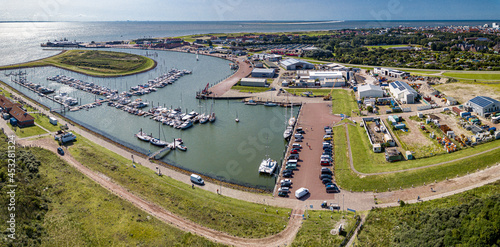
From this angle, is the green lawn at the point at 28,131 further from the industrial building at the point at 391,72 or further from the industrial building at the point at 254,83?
the industrial building at the point at 391,72

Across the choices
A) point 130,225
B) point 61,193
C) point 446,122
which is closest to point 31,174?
point 61,193

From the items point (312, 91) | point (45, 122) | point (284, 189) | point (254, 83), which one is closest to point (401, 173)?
point (284, 189)

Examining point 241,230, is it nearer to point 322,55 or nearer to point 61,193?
point 61,193

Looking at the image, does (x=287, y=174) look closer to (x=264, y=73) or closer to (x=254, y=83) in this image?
(x=254, y=83)

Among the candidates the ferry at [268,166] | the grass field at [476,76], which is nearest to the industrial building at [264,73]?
the grass field at [476,76]

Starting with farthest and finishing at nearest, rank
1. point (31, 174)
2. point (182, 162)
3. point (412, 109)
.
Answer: point (412, 109), point (182, 162), point (31, 174)

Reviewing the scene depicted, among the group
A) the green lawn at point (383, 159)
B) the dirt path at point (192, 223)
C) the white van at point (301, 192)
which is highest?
the green lawn at point (383, 159)

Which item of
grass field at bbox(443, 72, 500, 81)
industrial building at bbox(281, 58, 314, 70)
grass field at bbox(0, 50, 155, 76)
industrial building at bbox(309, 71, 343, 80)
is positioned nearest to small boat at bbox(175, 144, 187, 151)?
industrial building at bbox(309, 71, 343, 80)

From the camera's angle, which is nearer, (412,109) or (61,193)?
(61,193)

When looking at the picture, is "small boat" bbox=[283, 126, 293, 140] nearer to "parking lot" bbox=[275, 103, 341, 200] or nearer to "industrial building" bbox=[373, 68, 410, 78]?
"parking lot" bbox=[275, 103, 341, 200]
